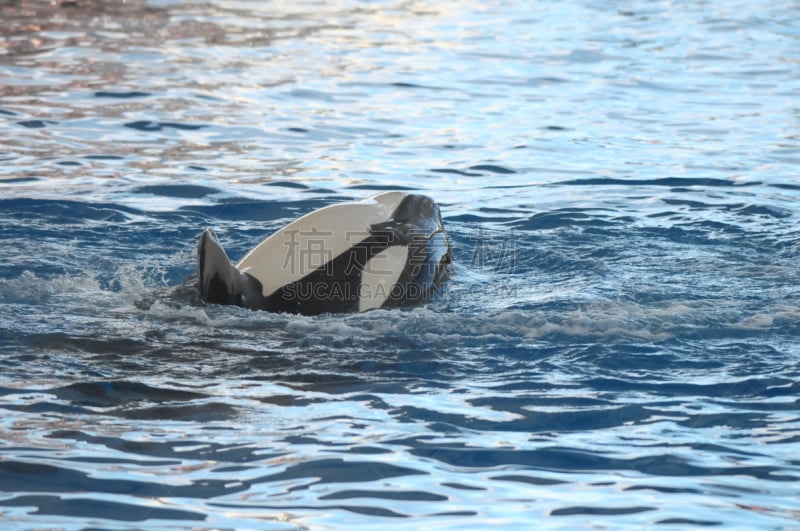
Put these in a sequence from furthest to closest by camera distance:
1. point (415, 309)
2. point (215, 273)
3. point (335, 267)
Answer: point (415, 309)
point (335, 267)
point (215, 273)

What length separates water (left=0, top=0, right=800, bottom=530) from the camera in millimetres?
4445

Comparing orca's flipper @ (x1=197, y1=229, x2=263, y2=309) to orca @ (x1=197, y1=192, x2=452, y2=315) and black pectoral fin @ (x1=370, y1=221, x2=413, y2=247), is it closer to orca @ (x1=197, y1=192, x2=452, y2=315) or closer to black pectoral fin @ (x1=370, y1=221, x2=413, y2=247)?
orca @ (x1=197, y1=192, x2=452, y2=315)

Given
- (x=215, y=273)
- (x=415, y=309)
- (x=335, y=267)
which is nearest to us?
(x=215, y=273)

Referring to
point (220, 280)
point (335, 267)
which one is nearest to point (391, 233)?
point (335, 267)

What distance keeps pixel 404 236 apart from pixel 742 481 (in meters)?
2.49

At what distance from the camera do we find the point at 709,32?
59.3 ft

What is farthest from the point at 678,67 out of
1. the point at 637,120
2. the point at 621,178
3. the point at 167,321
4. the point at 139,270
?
the point at 167,321

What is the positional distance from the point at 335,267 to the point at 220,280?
0.68 meters

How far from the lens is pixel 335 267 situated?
236 inches

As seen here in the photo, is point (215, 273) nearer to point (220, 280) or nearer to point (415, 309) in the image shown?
point (220, 280)

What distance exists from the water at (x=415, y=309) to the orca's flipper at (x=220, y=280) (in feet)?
0.36

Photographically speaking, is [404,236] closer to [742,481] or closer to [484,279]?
[484,279]

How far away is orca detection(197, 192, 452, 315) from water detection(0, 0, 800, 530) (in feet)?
0.44

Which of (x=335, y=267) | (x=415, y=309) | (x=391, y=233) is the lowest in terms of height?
(x=415, y=309)
